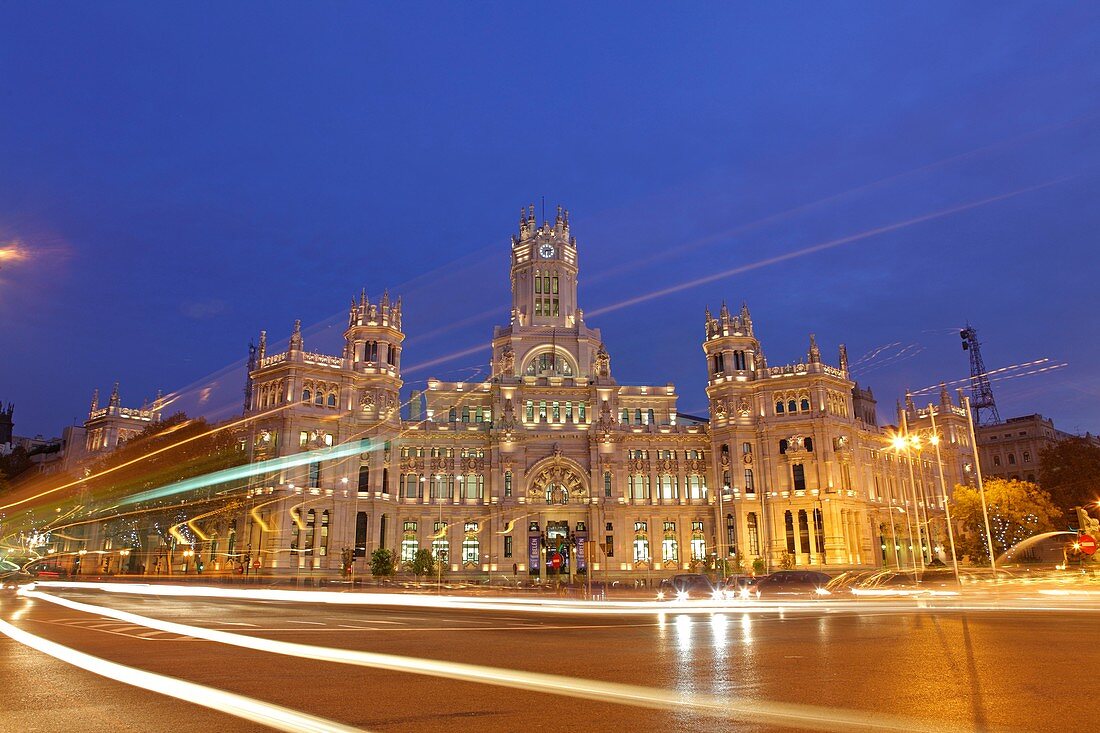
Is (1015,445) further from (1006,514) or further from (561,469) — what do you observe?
(561,469)

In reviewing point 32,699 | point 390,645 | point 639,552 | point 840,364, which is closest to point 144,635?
point 390,645

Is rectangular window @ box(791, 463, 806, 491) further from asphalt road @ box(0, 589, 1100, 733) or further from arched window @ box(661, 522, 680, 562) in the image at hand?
asphalt road @ box(0, 589, 1100, 733)

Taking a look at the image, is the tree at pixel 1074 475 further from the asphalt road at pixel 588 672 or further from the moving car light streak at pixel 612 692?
the moving car light streak at pixel 612 692

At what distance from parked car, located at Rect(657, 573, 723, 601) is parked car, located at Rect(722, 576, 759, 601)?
1.72 feet

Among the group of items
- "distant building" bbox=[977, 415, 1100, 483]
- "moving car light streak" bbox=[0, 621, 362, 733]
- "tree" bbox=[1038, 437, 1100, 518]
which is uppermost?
"distant building" bbox=[977, 415, 1100, 483]

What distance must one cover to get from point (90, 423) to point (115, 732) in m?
110

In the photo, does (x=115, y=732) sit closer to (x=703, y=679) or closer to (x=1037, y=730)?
(x=703, y=679)

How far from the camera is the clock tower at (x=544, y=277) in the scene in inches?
3782

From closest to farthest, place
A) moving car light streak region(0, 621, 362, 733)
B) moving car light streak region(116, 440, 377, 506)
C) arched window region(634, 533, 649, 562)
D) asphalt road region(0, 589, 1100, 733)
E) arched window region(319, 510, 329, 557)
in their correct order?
moving car light streak region(0, 621, 362, 733)
asphalt road region(0, 589, 1100, 733)
moving car light streak region(116, 440, 377, 506)
arched window region(319, 510, 329, 557)
arched window region(634, 533, 649, 562)

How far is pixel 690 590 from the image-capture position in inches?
1566

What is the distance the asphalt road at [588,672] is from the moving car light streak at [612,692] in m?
0.17

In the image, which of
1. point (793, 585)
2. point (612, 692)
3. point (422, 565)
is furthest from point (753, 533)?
point (612, 692)

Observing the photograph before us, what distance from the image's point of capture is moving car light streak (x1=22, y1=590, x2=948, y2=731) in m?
8.34

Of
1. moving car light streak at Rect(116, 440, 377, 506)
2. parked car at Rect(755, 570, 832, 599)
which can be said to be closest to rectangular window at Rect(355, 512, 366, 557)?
moving car light streak at Rect(116, 440, 377, 506)
